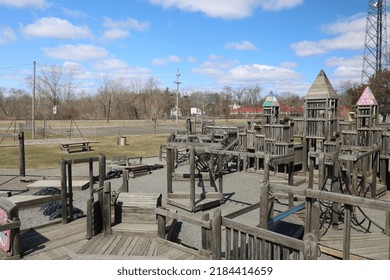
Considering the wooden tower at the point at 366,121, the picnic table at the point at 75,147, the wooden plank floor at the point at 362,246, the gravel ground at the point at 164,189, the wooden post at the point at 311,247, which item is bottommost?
the gravel ground at the point at 164,189

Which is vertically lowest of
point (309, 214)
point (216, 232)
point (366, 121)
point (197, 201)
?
point (197, 201)

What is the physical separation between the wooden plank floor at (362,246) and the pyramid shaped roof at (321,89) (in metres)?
10.4

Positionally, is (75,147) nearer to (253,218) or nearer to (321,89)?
(321,89)

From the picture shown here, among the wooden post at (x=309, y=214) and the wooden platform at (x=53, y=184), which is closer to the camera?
the wooden post at (x=309, y=214)

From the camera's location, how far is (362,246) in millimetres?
7309

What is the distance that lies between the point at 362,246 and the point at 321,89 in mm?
11563

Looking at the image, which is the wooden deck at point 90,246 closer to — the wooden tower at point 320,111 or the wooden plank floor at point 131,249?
the wooden plank floor at point 131,249

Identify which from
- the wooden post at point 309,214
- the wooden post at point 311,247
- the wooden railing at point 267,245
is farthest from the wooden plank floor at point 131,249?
the wooden post at point 311,247

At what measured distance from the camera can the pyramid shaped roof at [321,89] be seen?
673 inches

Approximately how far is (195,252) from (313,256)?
2.67 metres

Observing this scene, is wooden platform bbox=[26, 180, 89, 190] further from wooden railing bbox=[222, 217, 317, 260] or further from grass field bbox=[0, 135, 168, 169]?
wooden railing bbox=[222, 217, 317, 260]

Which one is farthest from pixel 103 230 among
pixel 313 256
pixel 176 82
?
pixel 176 82

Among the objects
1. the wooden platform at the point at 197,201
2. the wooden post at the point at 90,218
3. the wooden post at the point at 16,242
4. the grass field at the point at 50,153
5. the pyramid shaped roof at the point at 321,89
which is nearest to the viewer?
the wooden post at the point at 16,242

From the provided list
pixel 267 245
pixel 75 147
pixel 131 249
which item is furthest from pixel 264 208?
pixel 75 147
